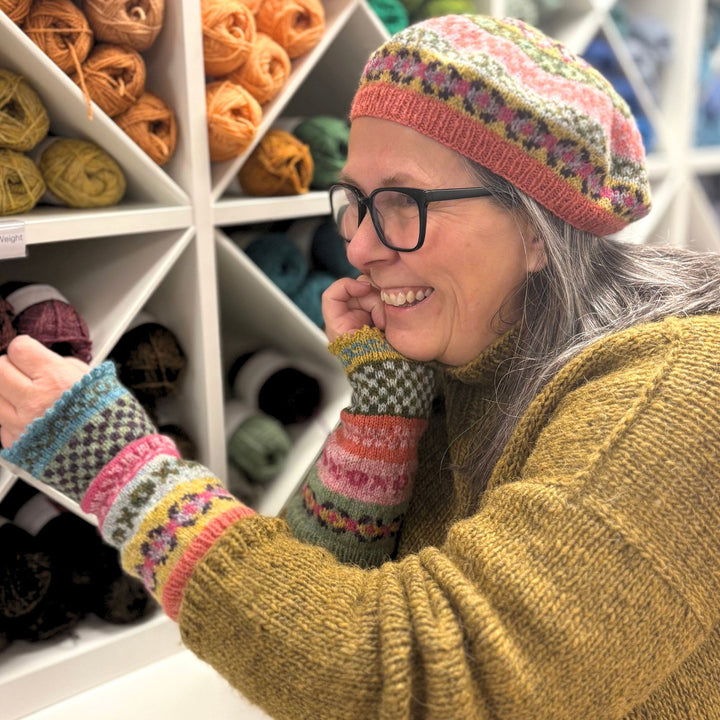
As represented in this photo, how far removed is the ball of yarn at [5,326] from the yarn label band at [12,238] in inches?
3.4

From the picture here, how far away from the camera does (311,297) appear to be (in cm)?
136

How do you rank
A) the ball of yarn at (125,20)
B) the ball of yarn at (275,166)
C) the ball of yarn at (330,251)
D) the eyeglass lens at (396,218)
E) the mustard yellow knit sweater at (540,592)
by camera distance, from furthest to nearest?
1. the ball of yarn at (330,251)
2. the ball of yarn at (275,166)
3. the ball of yarn at (125,20)
4. the eyeglass lens at (396,218)
5. the mustard yellow knit sweater at (540,592)

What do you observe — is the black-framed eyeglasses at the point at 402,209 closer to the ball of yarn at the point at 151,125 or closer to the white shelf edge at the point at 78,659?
the ball of yarn at the point at 151,125

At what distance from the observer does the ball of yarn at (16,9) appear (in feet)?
2.77

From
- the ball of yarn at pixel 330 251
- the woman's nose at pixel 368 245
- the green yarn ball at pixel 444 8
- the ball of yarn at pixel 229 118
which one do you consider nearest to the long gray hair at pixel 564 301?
the woman's nose at pixel 368 245

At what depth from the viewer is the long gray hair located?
0.76 meters

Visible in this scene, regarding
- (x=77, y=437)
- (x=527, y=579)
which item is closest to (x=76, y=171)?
(x=77, y=437)

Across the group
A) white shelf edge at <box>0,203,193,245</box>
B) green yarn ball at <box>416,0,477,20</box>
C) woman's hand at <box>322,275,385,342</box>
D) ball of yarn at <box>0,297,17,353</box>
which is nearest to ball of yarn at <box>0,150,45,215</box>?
white shelf edge at <box>0,203,193,245</box>

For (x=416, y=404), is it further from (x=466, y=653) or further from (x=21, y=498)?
(x=21, y=498)

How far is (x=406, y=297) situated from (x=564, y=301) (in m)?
0.18

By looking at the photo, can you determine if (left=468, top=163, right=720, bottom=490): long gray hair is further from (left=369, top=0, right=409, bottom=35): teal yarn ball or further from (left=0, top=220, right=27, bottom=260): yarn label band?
(left=369, top=0, right=409, bottom=35): teal yarn ball

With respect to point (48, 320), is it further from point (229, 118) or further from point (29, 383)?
point (229, 118)

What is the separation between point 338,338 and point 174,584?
1.17 feet

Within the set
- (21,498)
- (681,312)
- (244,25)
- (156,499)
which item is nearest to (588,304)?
(681,312)
